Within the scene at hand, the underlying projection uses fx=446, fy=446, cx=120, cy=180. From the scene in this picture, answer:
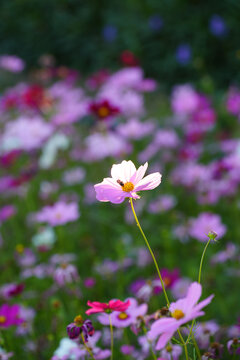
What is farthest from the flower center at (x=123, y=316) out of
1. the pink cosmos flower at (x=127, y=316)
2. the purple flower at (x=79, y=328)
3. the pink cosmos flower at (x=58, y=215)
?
the pink cosmos flower at (x=58, y=215)

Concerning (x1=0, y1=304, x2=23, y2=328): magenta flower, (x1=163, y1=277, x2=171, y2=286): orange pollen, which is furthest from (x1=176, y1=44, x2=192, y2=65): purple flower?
(x1=0, y1=304, x2=23, y2=328): magenta flower

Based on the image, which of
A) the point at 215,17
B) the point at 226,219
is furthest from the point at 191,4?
the point at 226,219

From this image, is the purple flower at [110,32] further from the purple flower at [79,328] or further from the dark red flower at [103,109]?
the purple flower at [79,328]

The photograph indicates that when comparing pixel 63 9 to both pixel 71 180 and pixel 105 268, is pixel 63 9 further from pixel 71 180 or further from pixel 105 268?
pixel 105 268

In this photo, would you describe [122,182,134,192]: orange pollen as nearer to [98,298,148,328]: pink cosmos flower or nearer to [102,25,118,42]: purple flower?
[98,298,148,328]: pink cosmos flower

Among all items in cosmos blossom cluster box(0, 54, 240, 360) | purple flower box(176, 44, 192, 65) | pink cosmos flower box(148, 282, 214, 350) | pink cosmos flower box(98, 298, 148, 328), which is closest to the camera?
pink cosmos flower box(148, 282, 214, 350)

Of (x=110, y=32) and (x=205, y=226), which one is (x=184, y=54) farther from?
(x=205, y=226)

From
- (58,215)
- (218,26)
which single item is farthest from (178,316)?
(218,26)
